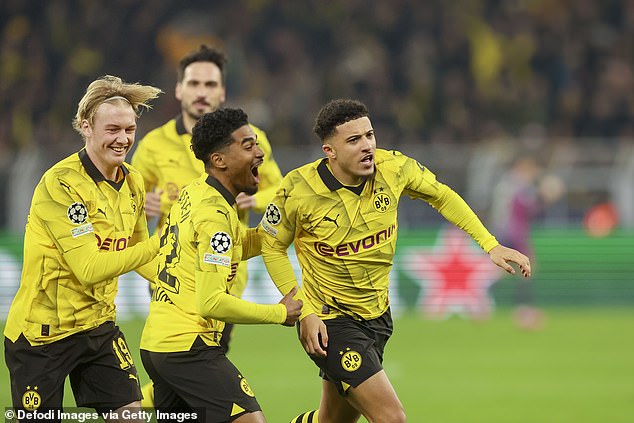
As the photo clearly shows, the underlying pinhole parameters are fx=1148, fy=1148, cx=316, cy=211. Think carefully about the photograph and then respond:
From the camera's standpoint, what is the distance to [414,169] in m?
6.73

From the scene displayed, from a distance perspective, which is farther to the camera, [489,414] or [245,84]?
[245,84]

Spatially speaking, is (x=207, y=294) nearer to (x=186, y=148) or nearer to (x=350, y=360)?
(x=350, y=360)

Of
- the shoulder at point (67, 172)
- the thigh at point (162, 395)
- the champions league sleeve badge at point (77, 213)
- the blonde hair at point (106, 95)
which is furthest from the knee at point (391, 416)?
the blonde hair at point (106, 95)

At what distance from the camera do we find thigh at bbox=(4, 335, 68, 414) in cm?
598

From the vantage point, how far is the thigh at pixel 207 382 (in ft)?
18.5

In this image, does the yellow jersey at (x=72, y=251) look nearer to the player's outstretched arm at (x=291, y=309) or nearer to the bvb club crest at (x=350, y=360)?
the player's outstretched arm at (x=291, y=309)

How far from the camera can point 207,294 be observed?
18.1 ft

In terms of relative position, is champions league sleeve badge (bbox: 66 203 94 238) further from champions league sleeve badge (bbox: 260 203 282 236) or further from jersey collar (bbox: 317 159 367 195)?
jersey collar (bbox: 317 159 367 195)

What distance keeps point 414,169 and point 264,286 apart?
9364mm

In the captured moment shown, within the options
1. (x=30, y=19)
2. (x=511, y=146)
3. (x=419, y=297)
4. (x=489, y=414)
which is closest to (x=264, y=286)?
(x=419, y=297)

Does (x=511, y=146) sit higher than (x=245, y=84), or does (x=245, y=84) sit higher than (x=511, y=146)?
(x=245, y=84)

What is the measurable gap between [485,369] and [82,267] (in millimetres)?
7134

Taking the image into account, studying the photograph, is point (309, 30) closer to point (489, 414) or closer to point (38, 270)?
point (489, 414)

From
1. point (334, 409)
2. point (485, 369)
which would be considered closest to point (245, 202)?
point (334, 409)
